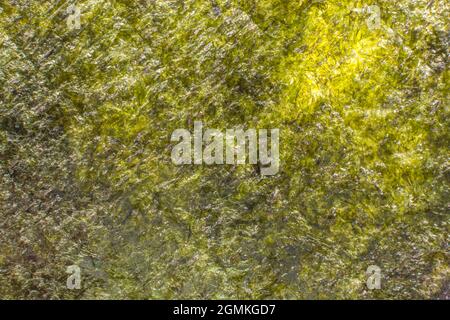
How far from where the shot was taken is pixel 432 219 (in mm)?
2244

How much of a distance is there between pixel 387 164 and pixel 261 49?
748mm

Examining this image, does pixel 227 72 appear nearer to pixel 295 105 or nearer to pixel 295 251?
pixel 295 105

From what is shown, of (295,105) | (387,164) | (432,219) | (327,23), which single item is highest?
(327,23)

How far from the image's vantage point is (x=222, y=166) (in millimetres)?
2289

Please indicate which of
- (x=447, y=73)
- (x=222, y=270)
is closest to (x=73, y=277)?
(x=222, y=270)

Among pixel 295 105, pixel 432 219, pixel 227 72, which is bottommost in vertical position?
pixel 432 219

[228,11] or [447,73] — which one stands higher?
[228,11]

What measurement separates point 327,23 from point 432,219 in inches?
38.2

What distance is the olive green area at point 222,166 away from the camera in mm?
2240

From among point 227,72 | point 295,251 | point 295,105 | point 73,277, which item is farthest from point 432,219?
point 73,277

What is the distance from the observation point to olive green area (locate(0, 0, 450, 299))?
2.24m
